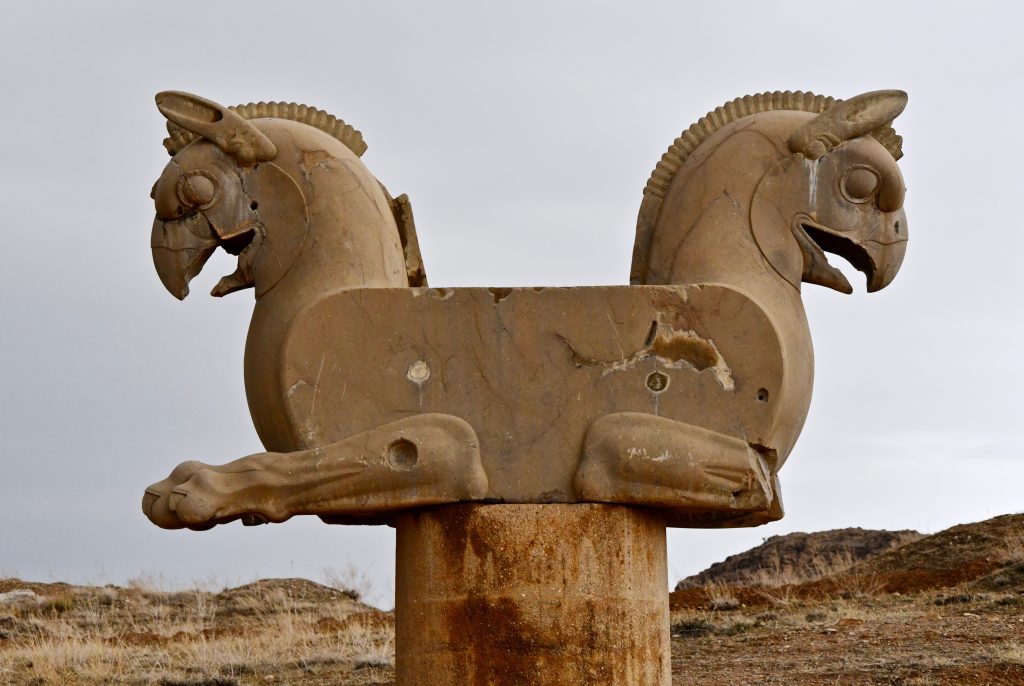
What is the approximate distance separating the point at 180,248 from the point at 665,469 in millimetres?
2082

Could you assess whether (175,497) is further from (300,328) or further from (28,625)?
(28,625)

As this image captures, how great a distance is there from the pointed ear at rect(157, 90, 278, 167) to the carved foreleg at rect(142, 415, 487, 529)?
1.20 m

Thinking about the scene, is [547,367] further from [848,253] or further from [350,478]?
[848,253]

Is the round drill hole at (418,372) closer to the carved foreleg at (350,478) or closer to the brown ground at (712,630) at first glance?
the carved foreleg at (350,478)

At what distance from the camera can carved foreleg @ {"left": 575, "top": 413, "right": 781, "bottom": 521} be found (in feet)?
17.2

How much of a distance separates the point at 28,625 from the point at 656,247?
9413 mm

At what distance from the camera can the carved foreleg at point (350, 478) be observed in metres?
5.25

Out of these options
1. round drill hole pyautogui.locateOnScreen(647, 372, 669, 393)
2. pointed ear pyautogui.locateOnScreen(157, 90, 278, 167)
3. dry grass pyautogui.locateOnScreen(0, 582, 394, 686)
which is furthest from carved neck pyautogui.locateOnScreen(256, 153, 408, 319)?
dry grass pyautogui.locateOnScreen(0, 582, 394, 686)

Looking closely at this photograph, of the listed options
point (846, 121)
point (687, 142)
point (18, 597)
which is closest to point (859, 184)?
point (846, 121)

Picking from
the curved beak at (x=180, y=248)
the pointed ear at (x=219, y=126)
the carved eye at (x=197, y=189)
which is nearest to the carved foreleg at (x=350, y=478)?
the curved beak at (x=180, y=248)

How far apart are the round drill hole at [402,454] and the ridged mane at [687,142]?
1302 millimetres

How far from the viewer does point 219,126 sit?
5715mm

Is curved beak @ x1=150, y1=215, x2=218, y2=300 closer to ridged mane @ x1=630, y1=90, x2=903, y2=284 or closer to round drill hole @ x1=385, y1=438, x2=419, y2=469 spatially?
round drill hole @ x1=385, y1=438, x2=419, y2=469

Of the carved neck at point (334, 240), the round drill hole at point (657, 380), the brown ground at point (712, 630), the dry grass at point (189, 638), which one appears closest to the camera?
Answer: the round drill hole at point (657, 380)
